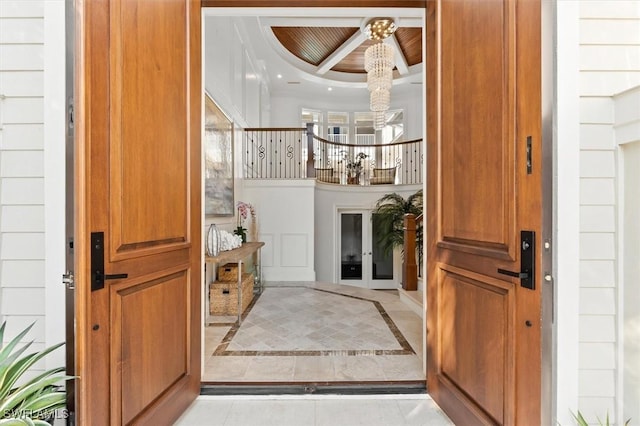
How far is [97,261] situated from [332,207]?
235 inches

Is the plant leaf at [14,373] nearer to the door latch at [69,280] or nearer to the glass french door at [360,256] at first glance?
the door latch at [69,280]

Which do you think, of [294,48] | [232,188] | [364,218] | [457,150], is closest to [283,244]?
[232,188]

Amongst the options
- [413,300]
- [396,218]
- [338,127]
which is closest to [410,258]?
[413,300]

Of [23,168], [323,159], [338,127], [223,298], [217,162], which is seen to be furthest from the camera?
[338,127]

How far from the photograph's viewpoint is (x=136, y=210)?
53.4 inches

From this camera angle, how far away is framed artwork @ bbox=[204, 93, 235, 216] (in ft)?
11.4

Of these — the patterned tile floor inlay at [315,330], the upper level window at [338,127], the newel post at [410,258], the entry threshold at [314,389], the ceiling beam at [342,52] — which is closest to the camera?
the entry threshold at [314,389]

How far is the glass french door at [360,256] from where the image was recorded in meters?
7.52

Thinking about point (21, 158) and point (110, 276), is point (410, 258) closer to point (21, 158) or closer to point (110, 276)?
point (110, 276)

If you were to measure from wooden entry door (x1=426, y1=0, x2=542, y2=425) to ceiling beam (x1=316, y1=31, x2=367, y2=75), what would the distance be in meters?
4.30

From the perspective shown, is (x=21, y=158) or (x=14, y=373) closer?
(x=14, y=373)

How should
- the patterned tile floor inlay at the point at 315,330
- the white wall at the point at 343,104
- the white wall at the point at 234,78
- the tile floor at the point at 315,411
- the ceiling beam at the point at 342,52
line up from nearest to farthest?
the tile floor at the point at 315,411 < the patterned tile floor inlay at the point at 315,330 < the white wall at the point at 234,78 < the ceiling beam at the point at 342,52 < the white wall at the point at 343,104

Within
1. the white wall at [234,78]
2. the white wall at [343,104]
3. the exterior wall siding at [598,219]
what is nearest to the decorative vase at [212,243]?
the white wall at [234,78]

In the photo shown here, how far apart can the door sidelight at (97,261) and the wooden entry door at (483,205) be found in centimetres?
163
